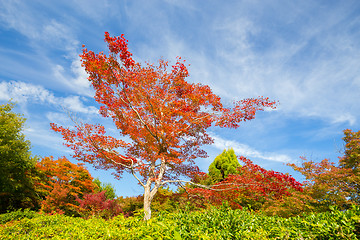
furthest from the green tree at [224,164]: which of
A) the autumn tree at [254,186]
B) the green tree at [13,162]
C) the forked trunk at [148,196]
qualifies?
the green tree at [13,162]

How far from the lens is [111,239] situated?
3.44m

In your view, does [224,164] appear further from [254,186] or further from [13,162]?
[13,162]

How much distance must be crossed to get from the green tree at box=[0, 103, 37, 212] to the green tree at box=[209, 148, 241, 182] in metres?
16.2

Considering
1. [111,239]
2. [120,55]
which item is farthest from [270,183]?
[120,55]

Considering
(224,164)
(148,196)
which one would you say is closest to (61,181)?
(148,196)

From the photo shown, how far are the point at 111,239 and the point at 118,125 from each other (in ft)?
26.7

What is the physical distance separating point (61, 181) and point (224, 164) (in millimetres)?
15460

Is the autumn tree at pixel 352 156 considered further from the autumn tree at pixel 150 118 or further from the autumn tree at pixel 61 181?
the autumn tree at pixel 61 181

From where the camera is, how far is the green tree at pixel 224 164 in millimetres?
20438

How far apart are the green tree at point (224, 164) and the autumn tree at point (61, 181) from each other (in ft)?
40.2

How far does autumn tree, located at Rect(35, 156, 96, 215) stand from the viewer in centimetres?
1697

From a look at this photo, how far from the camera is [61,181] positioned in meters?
18.8

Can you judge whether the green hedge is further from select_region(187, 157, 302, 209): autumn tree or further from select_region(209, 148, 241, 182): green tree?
select_region(209, 148, 241, 182): green tree

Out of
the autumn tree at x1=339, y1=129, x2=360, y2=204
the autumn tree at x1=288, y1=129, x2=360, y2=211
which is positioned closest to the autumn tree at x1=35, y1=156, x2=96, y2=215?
the autumn tree at x1=288, y1=129, x2=360, y2=211
